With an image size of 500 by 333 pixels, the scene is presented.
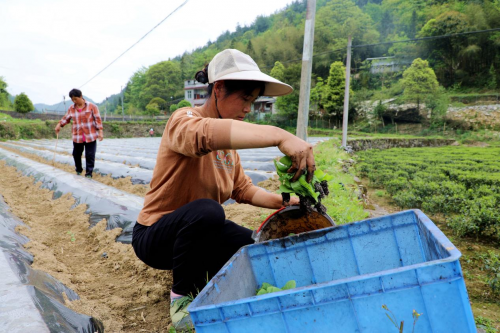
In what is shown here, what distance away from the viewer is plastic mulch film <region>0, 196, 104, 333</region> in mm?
1386

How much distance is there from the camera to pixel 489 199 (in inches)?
206

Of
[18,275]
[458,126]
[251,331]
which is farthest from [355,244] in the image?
[458,126]

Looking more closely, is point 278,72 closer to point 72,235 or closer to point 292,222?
point 72,235

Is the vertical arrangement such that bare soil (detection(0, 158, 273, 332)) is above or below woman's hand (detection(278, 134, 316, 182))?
below

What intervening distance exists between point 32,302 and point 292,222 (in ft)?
4.39

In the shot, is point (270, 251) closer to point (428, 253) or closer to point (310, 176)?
Answer: point (310, 176)

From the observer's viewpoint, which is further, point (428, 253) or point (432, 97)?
point (432, 97)

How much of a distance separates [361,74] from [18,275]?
5151 cm

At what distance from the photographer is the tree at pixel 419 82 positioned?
113 feet

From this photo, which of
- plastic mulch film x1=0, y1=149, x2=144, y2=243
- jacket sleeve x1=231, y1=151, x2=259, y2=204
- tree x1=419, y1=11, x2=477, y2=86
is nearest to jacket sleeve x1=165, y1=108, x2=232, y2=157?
jacket sleeve x1=231, y1=151, x2=259, y2=204

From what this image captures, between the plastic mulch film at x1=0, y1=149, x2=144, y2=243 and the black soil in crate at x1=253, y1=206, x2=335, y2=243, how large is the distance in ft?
6.34

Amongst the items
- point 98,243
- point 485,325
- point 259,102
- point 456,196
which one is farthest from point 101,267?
point 259,102

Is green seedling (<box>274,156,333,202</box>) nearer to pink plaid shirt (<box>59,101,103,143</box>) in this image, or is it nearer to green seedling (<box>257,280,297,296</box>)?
green seedling (<box>257,280,297,296</box>)

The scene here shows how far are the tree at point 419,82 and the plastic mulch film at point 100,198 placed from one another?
120 feet
